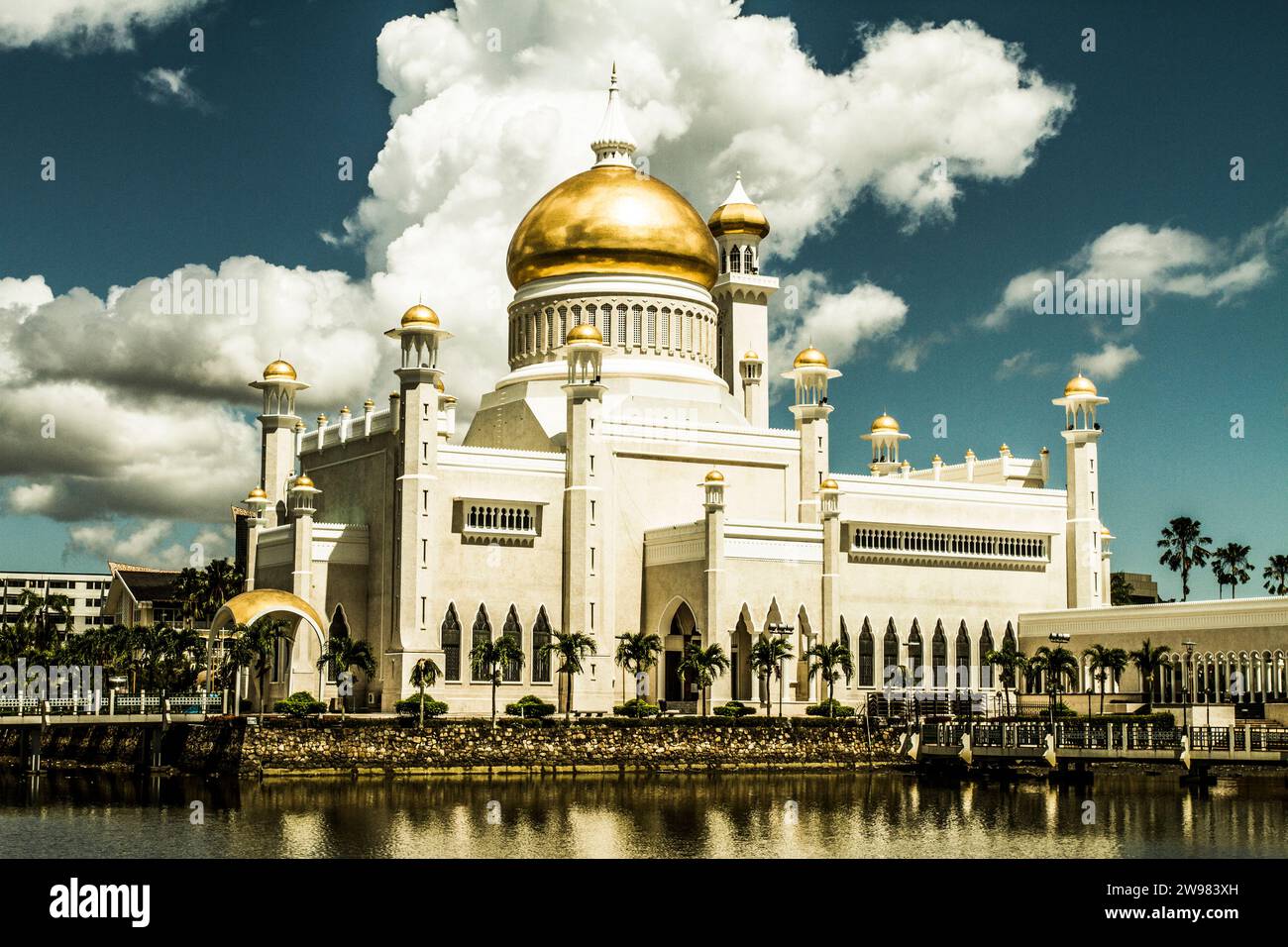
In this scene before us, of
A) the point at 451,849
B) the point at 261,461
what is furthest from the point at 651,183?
the point at 451,849

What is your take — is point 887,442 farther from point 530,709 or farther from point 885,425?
point 530,709

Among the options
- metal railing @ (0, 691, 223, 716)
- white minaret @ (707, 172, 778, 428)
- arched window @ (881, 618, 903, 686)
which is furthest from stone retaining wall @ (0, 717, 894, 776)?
white minaret @ (707, 172, 778, 428)

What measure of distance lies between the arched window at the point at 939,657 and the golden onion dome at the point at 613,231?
18788 millimetres

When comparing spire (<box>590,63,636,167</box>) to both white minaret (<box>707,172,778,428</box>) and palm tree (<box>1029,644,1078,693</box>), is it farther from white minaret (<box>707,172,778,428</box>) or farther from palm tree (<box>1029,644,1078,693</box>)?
palm tree (<box>1029,644,1078,693</box>)

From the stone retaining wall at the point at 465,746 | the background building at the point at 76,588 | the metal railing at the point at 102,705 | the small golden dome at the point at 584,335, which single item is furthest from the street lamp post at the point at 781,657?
the background building at the point at 76,588

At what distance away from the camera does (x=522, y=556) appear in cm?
6450

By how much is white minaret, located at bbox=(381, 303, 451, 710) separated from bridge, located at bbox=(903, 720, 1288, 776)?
60.9ft

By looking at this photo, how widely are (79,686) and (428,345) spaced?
2194 cm

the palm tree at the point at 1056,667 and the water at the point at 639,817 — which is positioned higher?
the palm tree at the point at 1056,667

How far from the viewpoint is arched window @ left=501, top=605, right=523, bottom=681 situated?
6306 centimetres

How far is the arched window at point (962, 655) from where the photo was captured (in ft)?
230

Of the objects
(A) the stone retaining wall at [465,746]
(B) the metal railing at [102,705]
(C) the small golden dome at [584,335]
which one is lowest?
(A) the stone retaining wall at [465,746]

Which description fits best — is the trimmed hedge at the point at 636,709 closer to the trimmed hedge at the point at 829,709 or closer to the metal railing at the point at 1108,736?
the trimmed hedge at the point at 829,709
